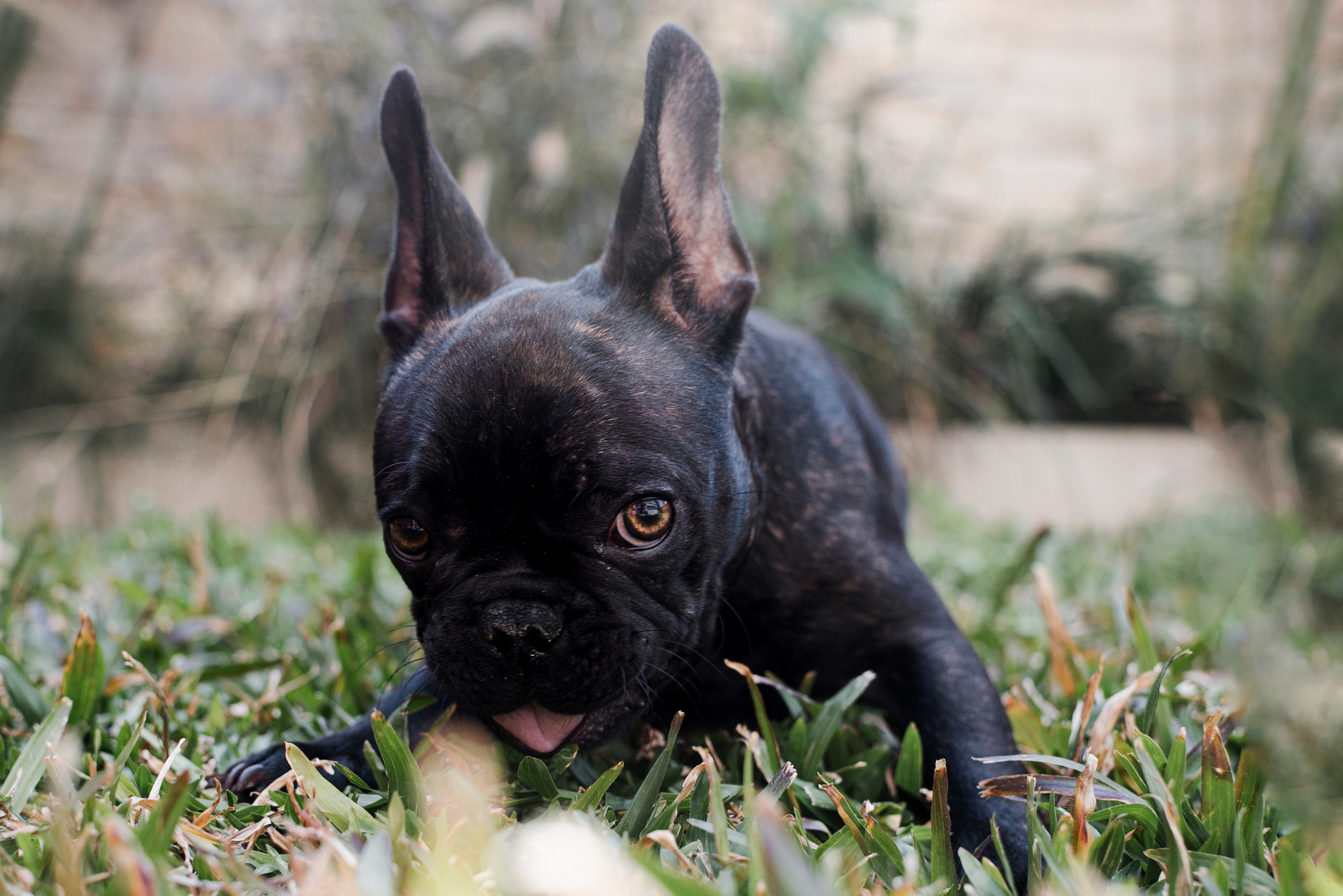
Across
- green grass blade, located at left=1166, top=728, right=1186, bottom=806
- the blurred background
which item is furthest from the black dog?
the blurred background

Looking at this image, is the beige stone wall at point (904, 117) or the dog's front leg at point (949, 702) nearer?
the dog's front leg at point (949, 702)

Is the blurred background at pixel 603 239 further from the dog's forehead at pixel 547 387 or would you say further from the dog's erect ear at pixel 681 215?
the dog's forehead at pixel 547 387

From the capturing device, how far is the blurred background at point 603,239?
4.89 metres

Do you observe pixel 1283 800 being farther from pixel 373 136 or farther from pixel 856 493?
pixel 373 136

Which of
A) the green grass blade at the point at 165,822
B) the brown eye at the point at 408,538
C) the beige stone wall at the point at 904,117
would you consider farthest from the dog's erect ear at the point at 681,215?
the beige stone wall at the point at 904,117

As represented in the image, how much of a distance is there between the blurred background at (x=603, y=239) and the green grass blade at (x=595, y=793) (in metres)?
3.50

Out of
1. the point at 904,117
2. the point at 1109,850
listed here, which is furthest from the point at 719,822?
the point at 904,117

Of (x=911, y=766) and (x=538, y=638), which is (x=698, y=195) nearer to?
(x=538, y=638)

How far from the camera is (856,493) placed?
192cm

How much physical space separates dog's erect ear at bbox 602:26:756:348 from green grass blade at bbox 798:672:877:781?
61 centimetres

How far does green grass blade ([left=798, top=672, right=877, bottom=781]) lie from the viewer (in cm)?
154

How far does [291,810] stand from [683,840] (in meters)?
0.51

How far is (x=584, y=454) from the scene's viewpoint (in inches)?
55.9

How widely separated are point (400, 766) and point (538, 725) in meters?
0.23
